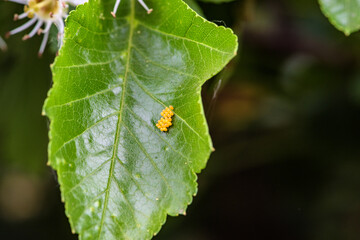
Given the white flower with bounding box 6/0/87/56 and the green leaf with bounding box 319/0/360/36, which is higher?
the white flower with bounding box 6/0/87/56

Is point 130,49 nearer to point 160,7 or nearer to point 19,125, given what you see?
point 160,7

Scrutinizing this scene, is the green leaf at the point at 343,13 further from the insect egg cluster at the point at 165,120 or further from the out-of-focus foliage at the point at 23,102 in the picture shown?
the out-of-focus foliage at the point at 23,102

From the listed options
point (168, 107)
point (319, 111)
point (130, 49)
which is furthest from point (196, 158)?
point (319, 111)

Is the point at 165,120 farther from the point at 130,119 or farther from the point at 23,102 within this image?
the point at 23,102

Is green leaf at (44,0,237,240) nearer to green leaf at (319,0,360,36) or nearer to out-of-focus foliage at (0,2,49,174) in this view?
green leaf at (319,0,360,36)

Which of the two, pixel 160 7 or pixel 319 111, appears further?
pixel 319 111

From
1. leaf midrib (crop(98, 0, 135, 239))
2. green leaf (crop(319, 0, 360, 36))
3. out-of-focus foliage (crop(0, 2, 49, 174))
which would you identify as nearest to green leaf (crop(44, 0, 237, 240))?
leaf midrib (crop(98, 0, 135, 239))
